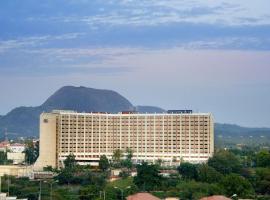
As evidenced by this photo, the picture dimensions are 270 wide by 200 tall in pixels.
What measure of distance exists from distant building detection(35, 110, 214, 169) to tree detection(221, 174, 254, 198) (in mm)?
18097

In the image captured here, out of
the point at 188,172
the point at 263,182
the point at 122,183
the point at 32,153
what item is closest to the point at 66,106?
the point at 32,153

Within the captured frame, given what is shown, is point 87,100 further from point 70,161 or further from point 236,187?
point 236,187

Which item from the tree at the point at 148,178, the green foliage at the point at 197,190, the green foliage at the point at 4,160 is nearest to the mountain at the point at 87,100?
the green foliage at the point at 4,160

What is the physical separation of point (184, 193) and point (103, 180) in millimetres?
7165

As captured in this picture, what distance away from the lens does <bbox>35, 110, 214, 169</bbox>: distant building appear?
4291cm

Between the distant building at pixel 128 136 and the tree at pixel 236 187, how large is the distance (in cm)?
1810

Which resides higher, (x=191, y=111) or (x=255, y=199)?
(x=191, y=111)

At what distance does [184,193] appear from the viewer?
2383cm

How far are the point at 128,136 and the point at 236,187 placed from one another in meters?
21.2

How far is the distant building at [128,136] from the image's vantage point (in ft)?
141

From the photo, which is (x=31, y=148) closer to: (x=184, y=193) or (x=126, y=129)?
(x=126, y=129)

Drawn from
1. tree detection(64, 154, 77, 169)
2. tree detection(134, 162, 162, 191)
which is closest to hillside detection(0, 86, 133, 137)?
tree detection(64, 154, 77, 169)

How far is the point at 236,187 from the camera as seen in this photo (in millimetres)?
23984

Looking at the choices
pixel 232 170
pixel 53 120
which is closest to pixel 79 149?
pixel 53 120
